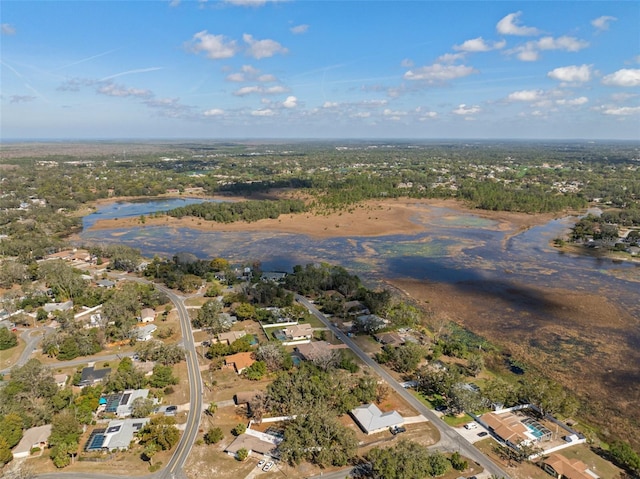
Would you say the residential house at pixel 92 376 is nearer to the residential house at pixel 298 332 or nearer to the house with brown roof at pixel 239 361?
the house with brown roof at pixel 239 361

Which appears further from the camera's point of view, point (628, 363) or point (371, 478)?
point (628, 363)

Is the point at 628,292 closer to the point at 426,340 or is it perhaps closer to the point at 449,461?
the point at 426,340

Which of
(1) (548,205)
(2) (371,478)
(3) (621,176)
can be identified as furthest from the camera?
(3) (621,176)

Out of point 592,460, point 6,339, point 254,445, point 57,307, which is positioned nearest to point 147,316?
point 57,307

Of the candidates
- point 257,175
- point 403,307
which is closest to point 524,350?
point 403,307

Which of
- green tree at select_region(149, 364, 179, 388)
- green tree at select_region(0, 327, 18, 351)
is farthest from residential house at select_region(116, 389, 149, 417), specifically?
green tree at select_region(0, 327, 18, 351)

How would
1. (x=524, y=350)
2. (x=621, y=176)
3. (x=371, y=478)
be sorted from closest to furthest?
(x=371, y=478), (x=524, y=350), (x=621, y=176)

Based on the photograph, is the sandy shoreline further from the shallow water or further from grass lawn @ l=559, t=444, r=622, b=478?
grass lawn @ l=559, t=444, r=622, b=478

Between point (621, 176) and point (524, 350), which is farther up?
point (621, 176)
